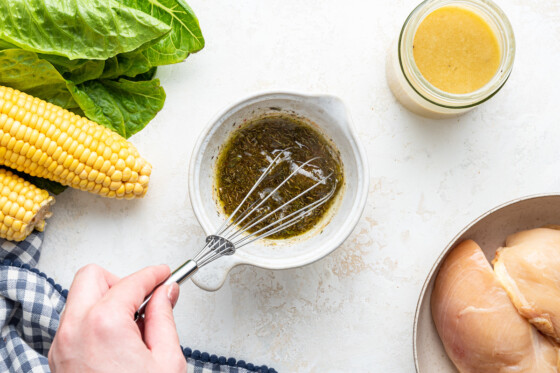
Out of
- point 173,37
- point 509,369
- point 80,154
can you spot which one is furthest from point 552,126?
point 80,154

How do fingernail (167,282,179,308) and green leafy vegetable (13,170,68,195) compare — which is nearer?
fingernail (167,282,179,308)

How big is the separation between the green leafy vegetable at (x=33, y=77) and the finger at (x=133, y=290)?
537 millimetres

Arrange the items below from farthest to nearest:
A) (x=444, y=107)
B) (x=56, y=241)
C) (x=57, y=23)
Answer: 1. (x=56, y=241)
2. (x=444, y=107)
3. (x=57, y=23)

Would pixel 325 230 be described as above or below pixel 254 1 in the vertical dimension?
below

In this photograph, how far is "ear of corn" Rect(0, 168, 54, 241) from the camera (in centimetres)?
120

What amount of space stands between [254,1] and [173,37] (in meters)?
0.24

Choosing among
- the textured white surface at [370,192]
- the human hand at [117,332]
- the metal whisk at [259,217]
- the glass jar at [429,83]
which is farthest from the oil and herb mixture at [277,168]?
the human hand at [117,332]

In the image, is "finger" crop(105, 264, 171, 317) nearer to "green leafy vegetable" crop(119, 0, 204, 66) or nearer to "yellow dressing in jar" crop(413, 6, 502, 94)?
"green leafy vegetable" crop(119, 0, 204, 66)

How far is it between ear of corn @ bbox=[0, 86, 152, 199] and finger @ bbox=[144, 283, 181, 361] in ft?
1.26

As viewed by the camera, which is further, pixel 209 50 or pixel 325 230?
pixel 209 50

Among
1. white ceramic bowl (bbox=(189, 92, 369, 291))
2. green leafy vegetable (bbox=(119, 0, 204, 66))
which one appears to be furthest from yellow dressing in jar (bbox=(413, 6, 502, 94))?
green leafy vegetable (bbox=(119, 0, 204, 66))

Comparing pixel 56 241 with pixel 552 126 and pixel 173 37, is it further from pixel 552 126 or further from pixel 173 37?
pixel 552 126

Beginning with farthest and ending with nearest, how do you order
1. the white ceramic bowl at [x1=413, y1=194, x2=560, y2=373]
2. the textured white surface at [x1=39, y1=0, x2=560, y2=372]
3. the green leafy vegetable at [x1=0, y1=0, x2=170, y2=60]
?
the textured white surface at [x1=39, y1=0, x2=560, y2=372], the white ceramic bowl at [x1=413, y1=194, x2=560, y2=373], the green leafy vegetable at [x1=0, y1=0, x2=170, y2=60]

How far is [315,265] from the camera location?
4.43 feet
